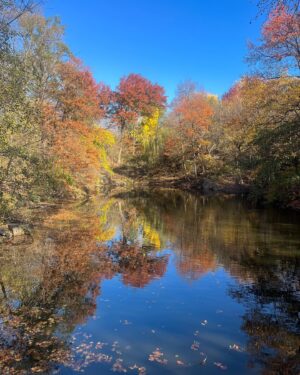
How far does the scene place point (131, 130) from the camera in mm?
60781

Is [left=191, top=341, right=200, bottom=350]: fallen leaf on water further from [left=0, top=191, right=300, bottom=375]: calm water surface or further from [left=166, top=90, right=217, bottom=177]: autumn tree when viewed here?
[left=166, top=90, right=217, bottom=177]: autumn tree

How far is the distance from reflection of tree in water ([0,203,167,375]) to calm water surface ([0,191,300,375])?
3 cm

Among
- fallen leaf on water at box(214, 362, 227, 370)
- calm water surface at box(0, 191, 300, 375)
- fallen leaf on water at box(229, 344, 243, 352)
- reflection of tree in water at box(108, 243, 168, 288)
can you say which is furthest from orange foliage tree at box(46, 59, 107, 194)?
fallen leaf on water at box(214, 362, 227, 370)

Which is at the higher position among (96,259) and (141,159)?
(141,159)

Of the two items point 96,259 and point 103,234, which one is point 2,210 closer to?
point 96,259

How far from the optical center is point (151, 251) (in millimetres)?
16047

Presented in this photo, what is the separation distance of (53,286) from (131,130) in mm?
51245

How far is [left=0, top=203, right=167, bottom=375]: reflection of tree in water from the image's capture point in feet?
23.8

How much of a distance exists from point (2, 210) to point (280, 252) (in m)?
11.2

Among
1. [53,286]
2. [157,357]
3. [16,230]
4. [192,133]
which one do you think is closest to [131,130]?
[192,133]

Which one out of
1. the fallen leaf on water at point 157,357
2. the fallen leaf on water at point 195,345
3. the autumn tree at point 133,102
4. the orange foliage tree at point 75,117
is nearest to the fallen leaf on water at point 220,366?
the fallen leaf on water at point 195,345

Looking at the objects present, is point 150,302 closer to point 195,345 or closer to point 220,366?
point 195,345

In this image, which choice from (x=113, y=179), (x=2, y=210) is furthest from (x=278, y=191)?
(x=113, y=179)

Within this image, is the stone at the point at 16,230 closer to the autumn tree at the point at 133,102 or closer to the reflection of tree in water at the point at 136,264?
the reflection of tree in water at the point at 136,264
